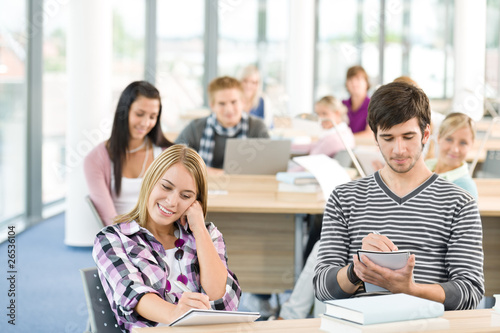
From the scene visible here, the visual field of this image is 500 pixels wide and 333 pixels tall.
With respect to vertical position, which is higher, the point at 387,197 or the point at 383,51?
the point at 383,51

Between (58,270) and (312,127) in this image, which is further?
(312,127)

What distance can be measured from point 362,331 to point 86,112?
13.7ft

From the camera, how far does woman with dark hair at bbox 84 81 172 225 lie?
11.8 ft

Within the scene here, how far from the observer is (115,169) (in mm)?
3594

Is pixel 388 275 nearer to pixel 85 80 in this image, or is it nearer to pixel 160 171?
pixel 160 171

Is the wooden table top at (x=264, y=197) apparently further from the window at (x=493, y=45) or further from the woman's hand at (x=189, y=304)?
the window at (x=493, y=45)

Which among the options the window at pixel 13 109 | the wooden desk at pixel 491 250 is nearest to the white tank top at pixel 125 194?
the wooden desk at pixel 491 250

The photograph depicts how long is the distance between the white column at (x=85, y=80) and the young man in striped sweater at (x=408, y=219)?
351cm

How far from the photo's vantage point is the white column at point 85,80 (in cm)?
540

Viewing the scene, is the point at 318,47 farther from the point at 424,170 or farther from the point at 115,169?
the point at 424,170

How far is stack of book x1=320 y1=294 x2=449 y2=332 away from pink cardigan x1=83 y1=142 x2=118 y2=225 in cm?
186

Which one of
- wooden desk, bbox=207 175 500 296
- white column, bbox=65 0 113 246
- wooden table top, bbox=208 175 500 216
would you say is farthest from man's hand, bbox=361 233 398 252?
white column, bbox=65 0 113 246

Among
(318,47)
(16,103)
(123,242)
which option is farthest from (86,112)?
(318,47)

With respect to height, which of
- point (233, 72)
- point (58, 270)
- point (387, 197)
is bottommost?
point (58, 270)
